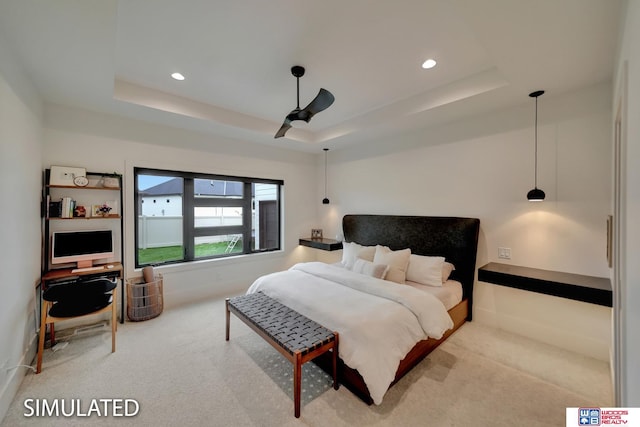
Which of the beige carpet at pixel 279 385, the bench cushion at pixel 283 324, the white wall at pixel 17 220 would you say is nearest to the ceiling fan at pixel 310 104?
the bench cushion at pixel 283 324

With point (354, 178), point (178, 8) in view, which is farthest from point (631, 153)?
point (354, 178)

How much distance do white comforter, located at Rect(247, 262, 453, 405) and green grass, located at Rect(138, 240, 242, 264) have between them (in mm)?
1659

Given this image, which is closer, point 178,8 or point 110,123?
point 178,8

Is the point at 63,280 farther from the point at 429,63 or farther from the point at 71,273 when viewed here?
the point at 429,63

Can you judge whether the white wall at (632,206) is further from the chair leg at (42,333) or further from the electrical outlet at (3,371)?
the chair leg at (42,333)

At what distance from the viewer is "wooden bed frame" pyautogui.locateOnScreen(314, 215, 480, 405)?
2182mm

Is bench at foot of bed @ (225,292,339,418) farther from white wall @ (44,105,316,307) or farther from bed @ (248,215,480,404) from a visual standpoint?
white wall @ (44,105,316,307)

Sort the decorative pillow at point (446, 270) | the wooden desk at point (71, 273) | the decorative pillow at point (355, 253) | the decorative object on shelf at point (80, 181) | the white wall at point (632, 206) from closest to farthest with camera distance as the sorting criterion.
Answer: the white wall at point (632, 206)
the wooden desk at point (71, 273)
the decorative object on shelf at point (80, 181)
the decorative pillow at point (446, 270)
the decorative pillow at point (355, 253)

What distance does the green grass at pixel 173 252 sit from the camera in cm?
372

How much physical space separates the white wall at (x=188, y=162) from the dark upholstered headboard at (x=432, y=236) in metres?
1.49

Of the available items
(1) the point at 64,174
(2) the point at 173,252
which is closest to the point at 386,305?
(2) the point at 173,252

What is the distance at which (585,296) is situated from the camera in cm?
221

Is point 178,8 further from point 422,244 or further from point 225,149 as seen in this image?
point 422,244

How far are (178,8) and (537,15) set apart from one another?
7.85ft
